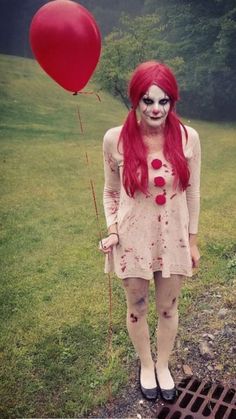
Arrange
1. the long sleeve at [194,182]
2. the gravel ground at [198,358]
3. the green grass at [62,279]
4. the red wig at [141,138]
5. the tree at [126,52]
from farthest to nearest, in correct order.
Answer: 1. the tree at [126,52]
2. the green grass at [62,279]
3. the gravel ground at [198,358]
4. the long sleeve at [194,182]
5. the red wig at [141,138]

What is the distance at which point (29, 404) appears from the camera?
8.59 feet

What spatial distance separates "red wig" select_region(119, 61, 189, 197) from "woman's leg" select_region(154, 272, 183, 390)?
0.58m

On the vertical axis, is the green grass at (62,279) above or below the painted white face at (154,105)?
below

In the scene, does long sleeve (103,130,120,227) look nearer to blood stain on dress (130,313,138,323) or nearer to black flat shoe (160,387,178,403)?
blood stain on dress (130,313,138,323)

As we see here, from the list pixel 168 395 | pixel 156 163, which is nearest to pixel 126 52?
pixel 156 163

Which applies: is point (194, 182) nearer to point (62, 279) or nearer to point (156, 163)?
point (156, 163)

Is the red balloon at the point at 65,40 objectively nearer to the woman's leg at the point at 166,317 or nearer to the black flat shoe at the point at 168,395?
the woman's leg at the point at 166,317

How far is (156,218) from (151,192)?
0.48 ft

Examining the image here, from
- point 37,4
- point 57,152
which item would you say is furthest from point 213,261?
point 37,4

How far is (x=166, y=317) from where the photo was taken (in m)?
2.48

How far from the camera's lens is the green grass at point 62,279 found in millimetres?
2762

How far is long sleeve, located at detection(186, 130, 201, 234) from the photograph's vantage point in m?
2.19

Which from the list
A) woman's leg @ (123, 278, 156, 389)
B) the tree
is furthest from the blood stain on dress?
the tree

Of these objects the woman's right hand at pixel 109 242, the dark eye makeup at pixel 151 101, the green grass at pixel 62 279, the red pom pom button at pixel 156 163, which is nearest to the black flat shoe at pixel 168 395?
the green grass at pixel 62 279
